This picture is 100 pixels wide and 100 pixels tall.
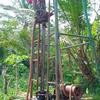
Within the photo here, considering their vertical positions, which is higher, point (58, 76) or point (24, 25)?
point (24, 25)

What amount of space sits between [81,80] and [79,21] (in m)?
1.64

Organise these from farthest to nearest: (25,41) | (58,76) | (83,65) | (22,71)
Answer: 1. (22,71)
2. (25,41)
3. (83,65)
4. (58,76)

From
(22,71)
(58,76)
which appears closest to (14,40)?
(22,71)

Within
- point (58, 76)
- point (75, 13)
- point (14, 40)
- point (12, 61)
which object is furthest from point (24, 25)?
point (58, 76)

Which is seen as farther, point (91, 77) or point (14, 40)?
point (14, 40)

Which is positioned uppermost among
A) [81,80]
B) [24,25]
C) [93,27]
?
[24,25]

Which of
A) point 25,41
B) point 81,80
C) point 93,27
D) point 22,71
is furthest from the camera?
point 22,71

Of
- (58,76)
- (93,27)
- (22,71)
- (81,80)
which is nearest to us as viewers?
(58,76)

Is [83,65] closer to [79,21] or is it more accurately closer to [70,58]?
[70,58]

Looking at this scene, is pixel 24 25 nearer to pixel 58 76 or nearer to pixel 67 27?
pixel 67 27

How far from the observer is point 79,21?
7.28 m

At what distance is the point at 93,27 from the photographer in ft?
23.1

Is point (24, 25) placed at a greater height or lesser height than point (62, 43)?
greater

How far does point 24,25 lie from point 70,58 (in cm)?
341
